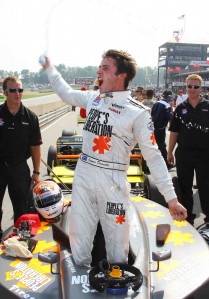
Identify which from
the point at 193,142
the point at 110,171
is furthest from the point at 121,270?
the point at 193,142

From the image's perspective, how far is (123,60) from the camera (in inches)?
108

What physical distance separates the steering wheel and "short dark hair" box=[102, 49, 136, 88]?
4.32 feet

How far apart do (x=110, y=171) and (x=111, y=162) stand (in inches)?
2.5

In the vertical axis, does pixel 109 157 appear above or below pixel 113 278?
above

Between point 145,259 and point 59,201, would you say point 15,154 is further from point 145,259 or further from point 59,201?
point 145,259

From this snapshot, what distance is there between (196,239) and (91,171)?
4.54ft

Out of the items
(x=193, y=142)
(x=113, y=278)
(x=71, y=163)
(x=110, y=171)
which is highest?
(x=110, y=171)

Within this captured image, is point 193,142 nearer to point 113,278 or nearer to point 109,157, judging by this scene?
point 109,157

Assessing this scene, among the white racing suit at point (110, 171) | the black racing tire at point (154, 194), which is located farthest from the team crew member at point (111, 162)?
the black racing tire at point (154, 194)

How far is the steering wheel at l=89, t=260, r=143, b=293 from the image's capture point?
2.45 m

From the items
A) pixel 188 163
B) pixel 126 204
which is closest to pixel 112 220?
pixel 126 204

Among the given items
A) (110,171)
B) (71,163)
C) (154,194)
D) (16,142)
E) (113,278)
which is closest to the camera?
(113,278)

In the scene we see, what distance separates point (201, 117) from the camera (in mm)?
5098

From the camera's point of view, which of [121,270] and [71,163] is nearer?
[121,270]
